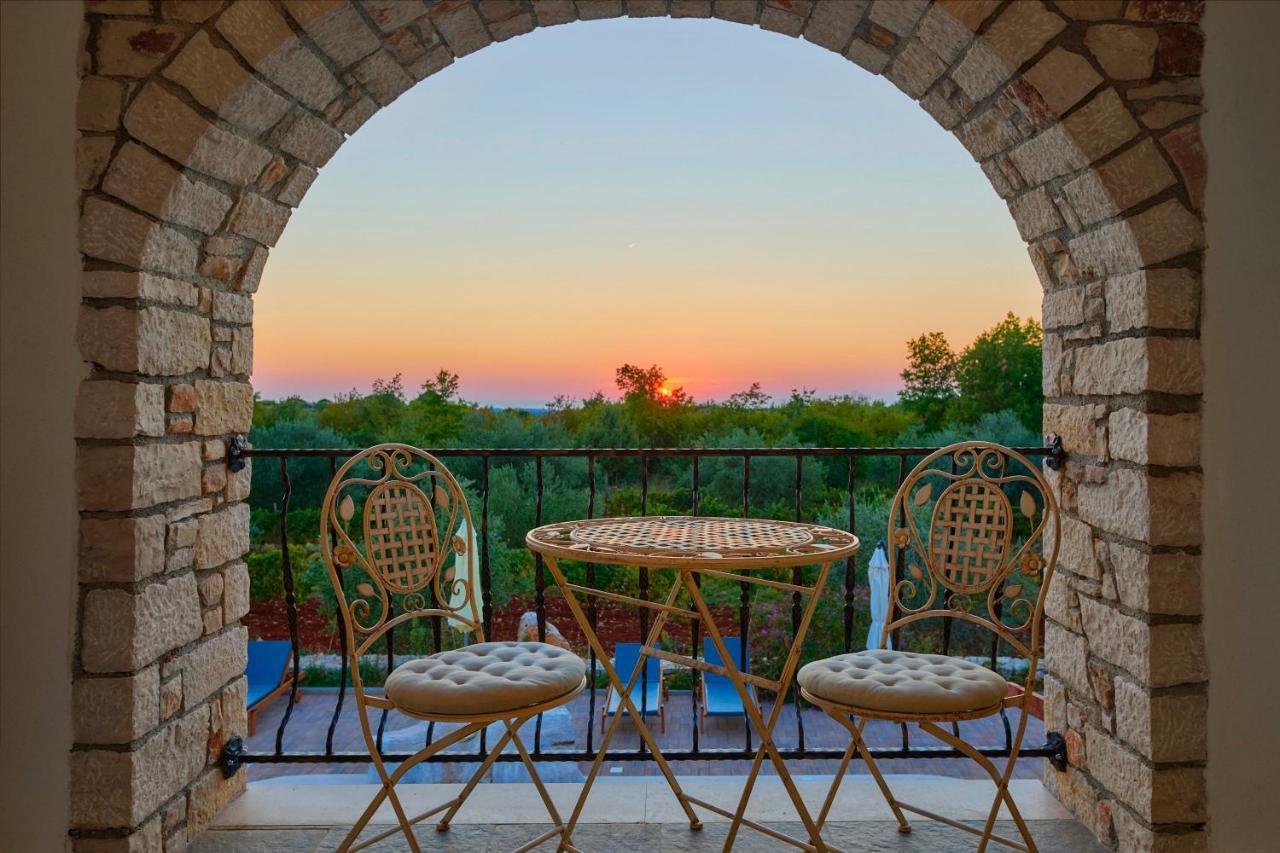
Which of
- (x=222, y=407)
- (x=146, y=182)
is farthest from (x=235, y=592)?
(x=146, y=182)

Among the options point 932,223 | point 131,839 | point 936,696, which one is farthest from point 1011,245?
point 131,839

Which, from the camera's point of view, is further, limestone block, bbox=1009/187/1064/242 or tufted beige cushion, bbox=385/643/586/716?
limestone block, bbox=1009/187/1064/242

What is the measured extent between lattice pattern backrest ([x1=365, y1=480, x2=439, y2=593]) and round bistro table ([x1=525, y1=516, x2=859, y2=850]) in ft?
1.26

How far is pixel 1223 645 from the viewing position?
6.72ft

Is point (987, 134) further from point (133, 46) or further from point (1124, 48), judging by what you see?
point (133, 46)

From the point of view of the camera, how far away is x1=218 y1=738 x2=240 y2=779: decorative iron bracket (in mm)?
2375

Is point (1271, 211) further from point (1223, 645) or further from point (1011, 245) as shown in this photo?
point (1011, 245)

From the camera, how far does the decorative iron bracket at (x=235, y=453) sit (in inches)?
96.1


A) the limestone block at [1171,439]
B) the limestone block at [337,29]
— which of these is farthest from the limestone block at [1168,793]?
the limestone block at [337,29]

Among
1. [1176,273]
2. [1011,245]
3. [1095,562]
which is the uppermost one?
[1011,245]

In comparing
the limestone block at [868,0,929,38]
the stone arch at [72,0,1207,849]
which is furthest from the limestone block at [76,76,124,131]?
the limestone block at [868,0,929,38]

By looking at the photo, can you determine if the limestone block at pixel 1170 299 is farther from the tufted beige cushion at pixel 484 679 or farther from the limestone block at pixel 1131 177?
the tufted beige cushion at pixel 484 679

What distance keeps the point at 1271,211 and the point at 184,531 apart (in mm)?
3046

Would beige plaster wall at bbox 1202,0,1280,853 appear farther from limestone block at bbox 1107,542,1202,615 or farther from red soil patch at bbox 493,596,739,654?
red soil patch at bbox 493,596,739,654
